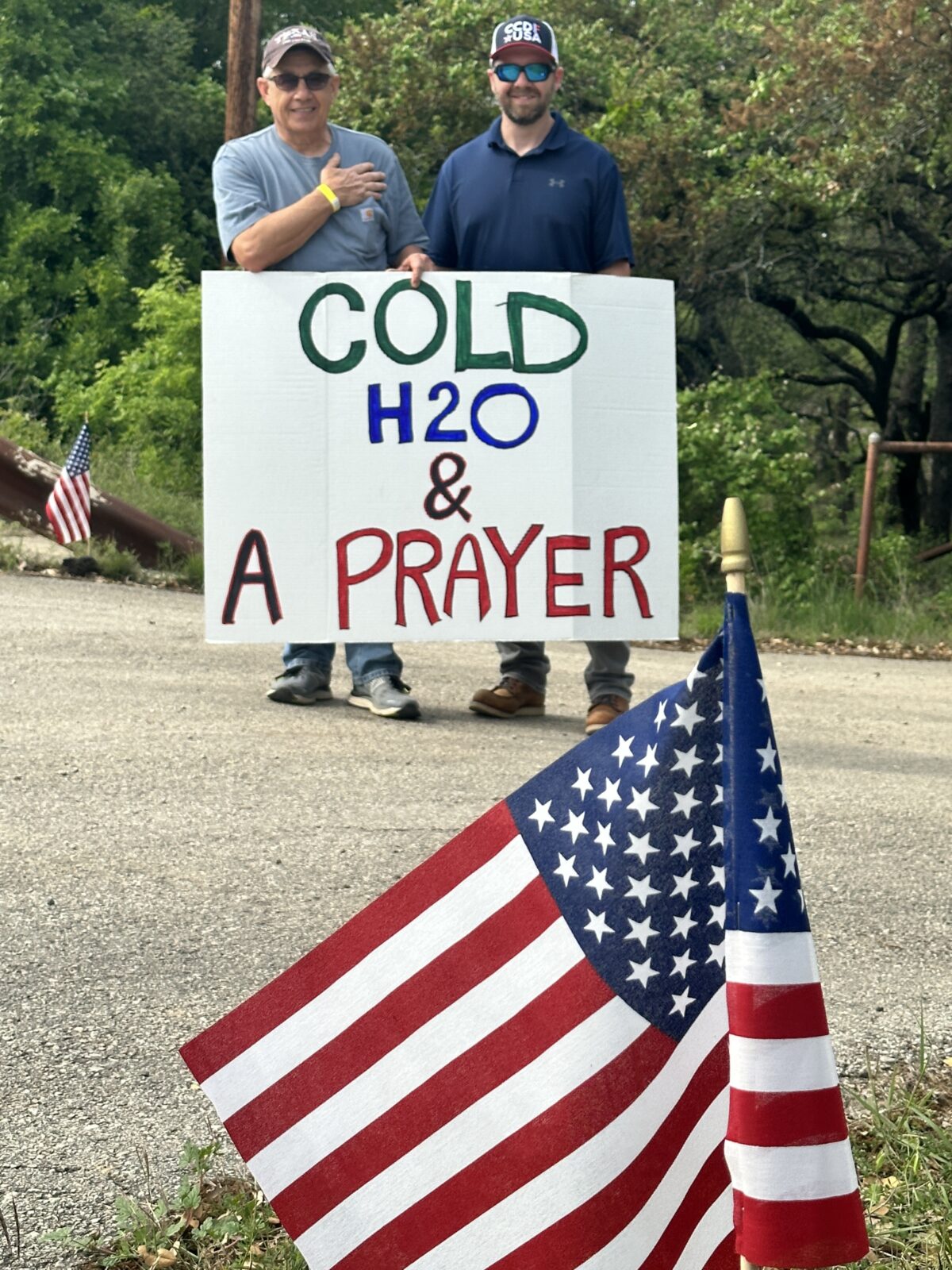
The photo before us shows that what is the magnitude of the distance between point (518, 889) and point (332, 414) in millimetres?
2425

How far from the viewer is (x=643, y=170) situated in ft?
59.3

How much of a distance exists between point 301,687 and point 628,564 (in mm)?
2237

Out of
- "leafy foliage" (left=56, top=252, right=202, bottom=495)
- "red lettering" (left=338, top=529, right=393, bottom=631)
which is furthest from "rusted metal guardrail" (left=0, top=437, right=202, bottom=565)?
"red lettering" (left=338, top=529, right=393, bottom=631)

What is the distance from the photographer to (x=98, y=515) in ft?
38.2

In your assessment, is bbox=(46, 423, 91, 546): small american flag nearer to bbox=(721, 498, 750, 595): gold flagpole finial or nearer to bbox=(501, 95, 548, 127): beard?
bbox=(501, 95, 548, 127): beard

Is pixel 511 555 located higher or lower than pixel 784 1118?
higher

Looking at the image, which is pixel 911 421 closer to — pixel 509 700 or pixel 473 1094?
pixel 509 700

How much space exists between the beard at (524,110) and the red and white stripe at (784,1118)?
422cm

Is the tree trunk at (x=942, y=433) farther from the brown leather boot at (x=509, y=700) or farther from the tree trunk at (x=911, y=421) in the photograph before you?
the brown leather boot at (x=509, y=700)

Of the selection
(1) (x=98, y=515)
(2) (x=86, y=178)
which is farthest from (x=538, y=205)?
(2) (x=86, y=178)

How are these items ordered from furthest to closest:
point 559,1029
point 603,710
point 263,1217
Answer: point 603,710 → point 263,1217 → point 559,1029

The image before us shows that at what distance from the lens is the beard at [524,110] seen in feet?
18.0

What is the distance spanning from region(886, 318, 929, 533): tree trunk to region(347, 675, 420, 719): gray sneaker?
14.6 metres

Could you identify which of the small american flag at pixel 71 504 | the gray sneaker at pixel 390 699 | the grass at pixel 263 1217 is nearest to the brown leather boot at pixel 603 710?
the gray sneaker at pixel 390 699
